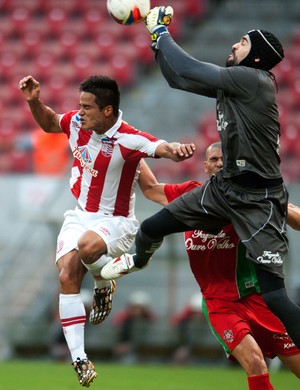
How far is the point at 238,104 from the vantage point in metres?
6.79

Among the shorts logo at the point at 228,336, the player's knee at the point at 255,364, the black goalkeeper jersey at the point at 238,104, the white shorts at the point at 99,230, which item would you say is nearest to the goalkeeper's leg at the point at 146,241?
the white shorts at the point at 99,230

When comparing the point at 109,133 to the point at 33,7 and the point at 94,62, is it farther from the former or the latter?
the point at 33,7

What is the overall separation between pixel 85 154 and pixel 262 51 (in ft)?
5.80

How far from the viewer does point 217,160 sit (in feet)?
25.5

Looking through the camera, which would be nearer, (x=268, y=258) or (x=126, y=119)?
(x=268, y=258)

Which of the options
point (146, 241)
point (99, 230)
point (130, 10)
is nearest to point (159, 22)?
point (130, 10)

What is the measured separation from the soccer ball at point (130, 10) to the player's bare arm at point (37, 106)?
2.94 ft

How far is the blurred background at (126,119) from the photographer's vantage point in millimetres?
13711

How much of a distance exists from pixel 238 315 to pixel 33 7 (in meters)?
13.5

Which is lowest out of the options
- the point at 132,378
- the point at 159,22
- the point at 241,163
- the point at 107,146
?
the point at 132,378

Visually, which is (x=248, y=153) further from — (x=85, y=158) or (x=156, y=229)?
(x=85, y=158)

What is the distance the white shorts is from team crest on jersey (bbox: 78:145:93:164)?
423mm

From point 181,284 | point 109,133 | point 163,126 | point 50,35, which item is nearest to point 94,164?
point 109,133

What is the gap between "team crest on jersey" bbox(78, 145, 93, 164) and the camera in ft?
25.6
